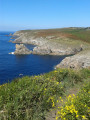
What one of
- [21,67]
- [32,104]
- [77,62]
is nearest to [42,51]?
[21,67]

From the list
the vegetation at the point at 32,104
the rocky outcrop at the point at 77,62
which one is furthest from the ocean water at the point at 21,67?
the vegetation at the point at 32,104

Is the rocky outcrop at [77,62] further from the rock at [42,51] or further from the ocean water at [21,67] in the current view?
the rock at [42,51]

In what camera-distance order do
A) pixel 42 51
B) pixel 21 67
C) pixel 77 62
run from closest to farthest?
pixel 77 62 → pixel 21 67 → pixel 42 51

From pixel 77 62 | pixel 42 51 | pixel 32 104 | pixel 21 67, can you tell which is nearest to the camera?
pixel 32 104

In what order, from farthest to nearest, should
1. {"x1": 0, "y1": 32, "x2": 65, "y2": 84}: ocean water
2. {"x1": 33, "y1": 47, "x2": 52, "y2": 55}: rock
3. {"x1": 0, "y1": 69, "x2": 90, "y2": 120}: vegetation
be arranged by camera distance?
{"x1": 33, "y1": 47, "x2": 52, "y2": 55}: rock, {"x1": 0, "y1": 32, "x2": 65, "y2": 84}: ocean water, {"x1": 0, "y1": 69, "x2": 90, "y2": 120}: vegetation

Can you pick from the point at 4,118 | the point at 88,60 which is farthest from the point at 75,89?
the point at 88,60

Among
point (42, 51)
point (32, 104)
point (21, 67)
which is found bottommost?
point (21, 67)

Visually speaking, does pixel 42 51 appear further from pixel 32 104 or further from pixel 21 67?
pixel 32 104

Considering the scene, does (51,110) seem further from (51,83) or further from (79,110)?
(51,83)

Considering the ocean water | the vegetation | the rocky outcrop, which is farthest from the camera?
the rocky outcrop

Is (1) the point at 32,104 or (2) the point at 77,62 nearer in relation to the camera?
(1) the point at 32,104

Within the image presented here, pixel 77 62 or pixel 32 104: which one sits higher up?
pixel 32 104

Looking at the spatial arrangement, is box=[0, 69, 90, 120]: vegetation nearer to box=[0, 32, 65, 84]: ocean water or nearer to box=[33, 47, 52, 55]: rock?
box=[0, 32, 65, 84]: ocean water

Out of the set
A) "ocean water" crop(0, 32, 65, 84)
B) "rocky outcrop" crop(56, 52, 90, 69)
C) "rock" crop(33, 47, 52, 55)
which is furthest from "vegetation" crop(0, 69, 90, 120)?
"rock" crop(33, 47, 52, 55)
